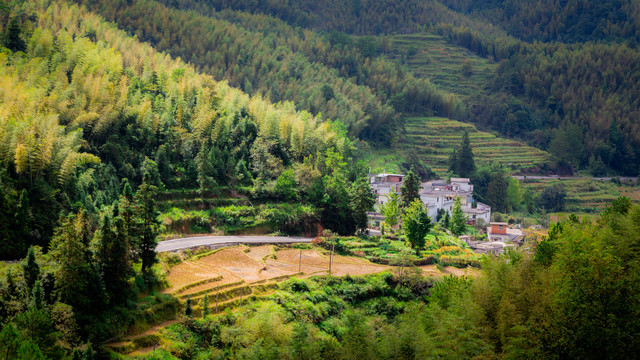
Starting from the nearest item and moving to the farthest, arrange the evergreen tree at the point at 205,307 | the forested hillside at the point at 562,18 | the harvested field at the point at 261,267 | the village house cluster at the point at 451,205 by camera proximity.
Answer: the evergreen tree at the point at 205,307
the harvested field at the point at 261,267
the village house cluster at the point at 451,205
the forested hillside at the point at 562,18

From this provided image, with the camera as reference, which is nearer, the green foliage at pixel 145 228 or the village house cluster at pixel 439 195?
the green foliage at pixel 145 228

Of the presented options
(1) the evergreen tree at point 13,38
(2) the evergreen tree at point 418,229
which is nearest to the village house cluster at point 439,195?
(2) the evergreen tree at point 418,229

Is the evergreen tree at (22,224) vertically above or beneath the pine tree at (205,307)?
above

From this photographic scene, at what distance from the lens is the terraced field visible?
244 ft

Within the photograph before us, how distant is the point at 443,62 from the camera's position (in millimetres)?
117562

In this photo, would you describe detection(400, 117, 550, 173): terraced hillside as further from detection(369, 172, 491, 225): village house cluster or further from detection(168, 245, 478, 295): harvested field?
detection(168, 245, 478, 295): harvested field

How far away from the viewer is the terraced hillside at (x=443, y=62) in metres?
111

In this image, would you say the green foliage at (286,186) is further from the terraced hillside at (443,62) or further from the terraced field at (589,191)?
the terraced hillside at (443,62)

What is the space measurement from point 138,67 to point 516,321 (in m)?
37.7

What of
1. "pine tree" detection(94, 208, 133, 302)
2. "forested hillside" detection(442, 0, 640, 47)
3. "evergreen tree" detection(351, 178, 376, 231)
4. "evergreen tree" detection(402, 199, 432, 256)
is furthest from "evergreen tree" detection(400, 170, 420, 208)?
"forested hillside" detection(442, 0, 640, 47)

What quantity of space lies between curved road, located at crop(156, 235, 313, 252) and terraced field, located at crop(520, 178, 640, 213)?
48929 mm

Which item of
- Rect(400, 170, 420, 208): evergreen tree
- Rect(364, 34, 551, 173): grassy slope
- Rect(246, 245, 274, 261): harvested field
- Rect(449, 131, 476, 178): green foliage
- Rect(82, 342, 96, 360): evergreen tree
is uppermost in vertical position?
Rect(364, 34, 551, 173): grassy slope

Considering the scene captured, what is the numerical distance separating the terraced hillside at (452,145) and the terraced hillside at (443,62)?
1830cm

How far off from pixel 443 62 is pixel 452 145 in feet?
122
